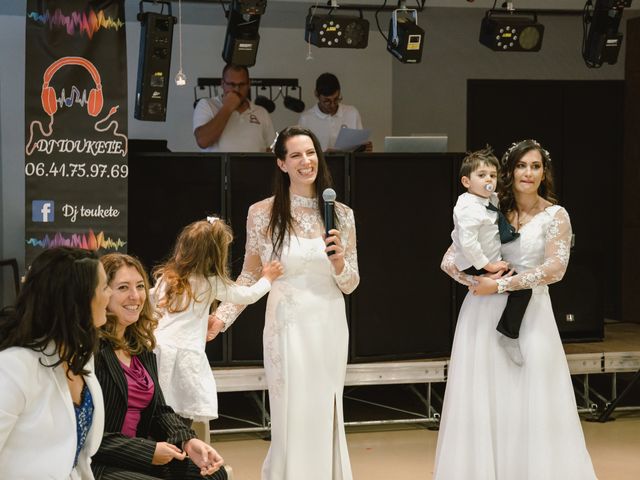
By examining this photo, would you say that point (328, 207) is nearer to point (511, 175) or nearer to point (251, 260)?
point (251, 260)

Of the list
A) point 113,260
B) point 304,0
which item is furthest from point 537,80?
point 113,260

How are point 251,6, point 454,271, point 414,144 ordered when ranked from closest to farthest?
point 454,271 → point 251,6 → point 414,144

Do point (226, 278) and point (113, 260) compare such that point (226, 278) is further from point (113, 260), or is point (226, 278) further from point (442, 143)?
point (442, 143)

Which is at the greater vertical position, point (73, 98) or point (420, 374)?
point (73, 98)

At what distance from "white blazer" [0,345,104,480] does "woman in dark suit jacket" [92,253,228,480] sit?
0.63m

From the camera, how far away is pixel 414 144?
22.9ft

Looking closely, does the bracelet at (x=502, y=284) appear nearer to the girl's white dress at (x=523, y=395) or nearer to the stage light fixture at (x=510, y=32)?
the girl's white dress at (x=523, y=395)

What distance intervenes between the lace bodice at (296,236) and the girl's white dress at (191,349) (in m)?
0.16

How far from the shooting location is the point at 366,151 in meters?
6.96

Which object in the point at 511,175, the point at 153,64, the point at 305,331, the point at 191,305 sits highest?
the point at 153,64

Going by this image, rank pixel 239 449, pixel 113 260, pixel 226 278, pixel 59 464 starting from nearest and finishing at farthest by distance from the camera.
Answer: pixel 59 464 → pixel 113 260 → pixel 226 278 → pixel 239 449

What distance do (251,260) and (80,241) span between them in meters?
1.87

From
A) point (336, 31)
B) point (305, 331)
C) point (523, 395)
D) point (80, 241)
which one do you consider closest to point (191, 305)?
point (305, 331)

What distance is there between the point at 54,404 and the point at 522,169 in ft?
9.05
